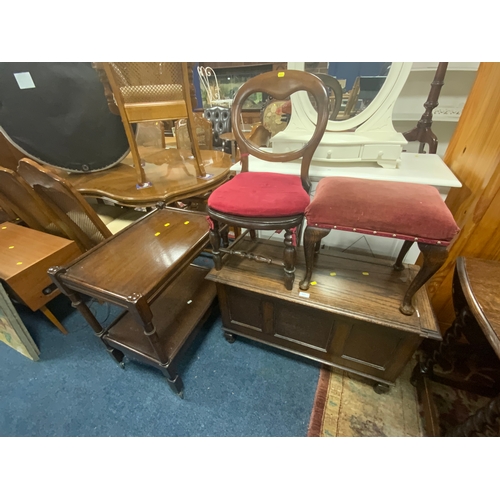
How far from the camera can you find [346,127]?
1.22 metres

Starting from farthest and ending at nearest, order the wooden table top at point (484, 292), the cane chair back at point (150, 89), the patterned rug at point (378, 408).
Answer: the cane chair back at point (150, 89)
the patterned rug at point (378, 408)
the wooden table top at point (484, 292)

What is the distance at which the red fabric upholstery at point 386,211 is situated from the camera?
2.40 feet

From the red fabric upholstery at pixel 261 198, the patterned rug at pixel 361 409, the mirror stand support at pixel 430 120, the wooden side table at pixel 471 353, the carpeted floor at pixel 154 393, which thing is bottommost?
the carpeted floor at pixel 154 393

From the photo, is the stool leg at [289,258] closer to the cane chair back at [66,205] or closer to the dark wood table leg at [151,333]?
the dark wood table leg at [151,333]

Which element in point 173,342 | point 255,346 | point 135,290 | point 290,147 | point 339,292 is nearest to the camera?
point 135,290

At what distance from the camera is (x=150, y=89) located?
127 centimetres

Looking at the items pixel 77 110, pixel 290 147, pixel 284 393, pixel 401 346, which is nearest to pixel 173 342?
pixel 284 393

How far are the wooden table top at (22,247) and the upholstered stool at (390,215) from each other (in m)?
1.50

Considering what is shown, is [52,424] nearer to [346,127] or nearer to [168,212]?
[168,212]

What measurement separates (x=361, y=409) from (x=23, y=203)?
231 cm

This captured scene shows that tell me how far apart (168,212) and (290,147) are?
848 mm

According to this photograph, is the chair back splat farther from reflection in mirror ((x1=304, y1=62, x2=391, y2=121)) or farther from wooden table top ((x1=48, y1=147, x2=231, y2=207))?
wooden table top ((x1=48, y1=147, x2=231, y2=207))

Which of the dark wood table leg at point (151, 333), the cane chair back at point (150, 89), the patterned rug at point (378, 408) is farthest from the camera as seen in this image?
the cane chair back at point (150, 89)

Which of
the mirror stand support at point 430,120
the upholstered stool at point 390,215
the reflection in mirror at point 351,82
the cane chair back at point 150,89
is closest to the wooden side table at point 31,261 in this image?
the cane chair back at point 150,89
